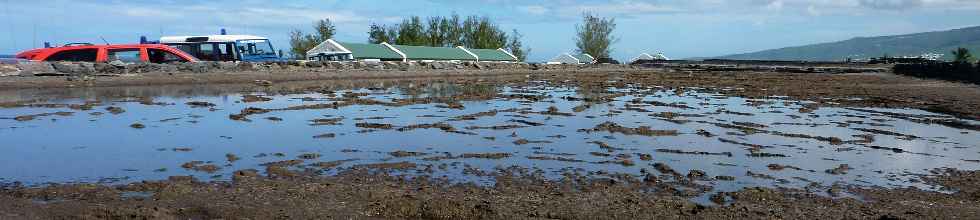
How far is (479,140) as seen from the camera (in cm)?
936

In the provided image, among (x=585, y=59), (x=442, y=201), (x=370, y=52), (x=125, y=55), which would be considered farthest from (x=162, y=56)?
(x=585, y=59)

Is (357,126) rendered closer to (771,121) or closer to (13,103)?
(771,121)

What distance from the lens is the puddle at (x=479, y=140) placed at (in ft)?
22.7

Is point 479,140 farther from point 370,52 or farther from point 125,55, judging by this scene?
point 370,52

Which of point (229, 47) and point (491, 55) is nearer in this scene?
point (229, 47)

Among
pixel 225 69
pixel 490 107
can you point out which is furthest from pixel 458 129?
pixel 225 69

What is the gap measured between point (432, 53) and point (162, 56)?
33451 millimetres

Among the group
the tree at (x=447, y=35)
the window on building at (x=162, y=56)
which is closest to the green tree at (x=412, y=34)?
the tree at (x=447, y=35)

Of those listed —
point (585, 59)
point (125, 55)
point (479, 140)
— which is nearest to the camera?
point (479, 140)

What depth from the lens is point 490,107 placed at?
14891 millimetres

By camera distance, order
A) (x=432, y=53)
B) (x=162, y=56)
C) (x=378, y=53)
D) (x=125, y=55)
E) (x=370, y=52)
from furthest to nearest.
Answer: (x=432, y=53)
(x=378, y=53)
(x=370, y=52)
(x=162, y=56)
(x=125, y=55)

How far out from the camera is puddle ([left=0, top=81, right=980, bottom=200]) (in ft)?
22.7

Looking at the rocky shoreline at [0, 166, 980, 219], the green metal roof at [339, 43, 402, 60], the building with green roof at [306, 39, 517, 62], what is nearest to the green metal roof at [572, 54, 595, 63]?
the building with green roof at [306, 39, 517, 62]

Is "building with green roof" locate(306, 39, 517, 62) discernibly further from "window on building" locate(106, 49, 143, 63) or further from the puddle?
the puddle
